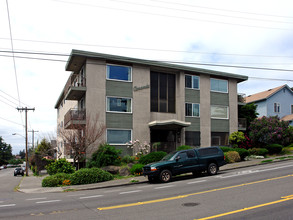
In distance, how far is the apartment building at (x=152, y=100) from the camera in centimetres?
2375

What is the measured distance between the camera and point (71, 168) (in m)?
21.1

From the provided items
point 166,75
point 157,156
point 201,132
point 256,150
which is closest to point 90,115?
point 157,156

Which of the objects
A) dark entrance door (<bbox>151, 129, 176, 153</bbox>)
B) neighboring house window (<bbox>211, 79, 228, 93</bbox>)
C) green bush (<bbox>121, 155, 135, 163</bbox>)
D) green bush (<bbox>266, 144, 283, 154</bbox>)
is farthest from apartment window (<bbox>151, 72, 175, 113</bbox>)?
green bush (<bbox>266, 144, 283, 154</bbox>)

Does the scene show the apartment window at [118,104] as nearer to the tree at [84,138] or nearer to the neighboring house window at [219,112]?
the tree at [84,138]

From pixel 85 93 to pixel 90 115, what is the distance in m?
2.04

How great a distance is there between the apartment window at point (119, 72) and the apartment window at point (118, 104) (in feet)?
5.73

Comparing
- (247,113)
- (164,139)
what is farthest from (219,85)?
(164,139)

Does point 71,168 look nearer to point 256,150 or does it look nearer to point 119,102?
point 119,102

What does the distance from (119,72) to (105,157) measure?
24.5ft

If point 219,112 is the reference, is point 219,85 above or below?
above

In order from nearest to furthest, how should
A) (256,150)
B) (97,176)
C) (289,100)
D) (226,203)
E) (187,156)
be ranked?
(226,203) < (187,156) < (97,176) < (256,150) < (289,100)

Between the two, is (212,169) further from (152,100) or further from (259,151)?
(152,100)

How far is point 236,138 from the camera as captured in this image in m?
28.8

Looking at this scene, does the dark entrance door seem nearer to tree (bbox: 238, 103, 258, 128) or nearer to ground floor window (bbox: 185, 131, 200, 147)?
ground floor window (bbox: 185, 131, 200, 147)
